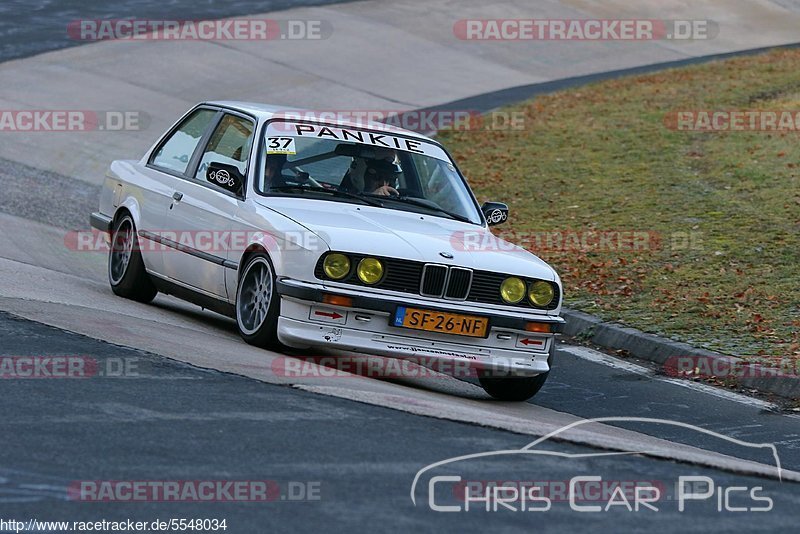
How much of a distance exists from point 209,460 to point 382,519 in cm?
97

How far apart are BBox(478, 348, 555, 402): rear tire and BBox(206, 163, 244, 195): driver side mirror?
2.04 m

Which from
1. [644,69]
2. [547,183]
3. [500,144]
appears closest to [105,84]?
[500,144]

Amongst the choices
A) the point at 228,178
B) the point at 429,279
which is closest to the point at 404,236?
the point at 429,279

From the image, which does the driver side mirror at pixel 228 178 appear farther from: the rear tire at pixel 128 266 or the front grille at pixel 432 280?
the front grille at pixel 432 280

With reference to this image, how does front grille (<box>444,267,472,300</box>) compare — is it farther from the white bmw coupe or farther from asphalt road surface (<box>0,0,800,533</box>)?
asphalt road surface (<box>0,0,800,533</box>)

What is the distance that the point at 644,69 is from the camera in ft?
101

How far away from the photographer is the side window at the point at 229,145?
989 centimetres

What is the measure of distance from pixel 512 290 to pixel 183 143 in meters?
3.20

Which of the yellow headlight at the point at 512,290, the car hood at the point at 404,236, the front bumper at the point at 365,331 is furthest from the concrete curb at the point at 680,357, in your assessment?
the front bumper at the point at 365,331

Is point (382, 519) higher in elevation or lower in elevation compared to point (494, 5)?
lower

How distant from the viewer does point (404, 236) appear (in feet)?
28.7

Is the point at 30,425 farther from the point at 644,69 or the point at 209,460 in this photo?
the point at 644,69

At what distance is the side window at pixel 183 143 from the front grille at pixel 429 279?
2541 mm

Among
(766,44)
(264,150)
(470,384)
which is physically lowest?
(470,384)
